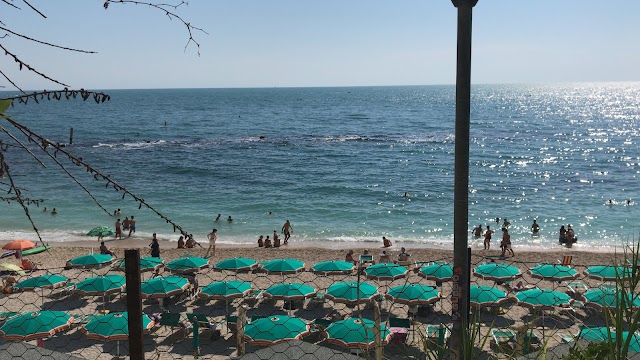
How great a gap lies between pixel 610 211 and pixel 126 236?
93.0 ft

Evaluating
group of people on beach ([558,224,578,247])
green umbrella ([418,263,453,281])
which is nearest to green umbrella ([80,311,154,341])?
green umbrella ([418,263,453,281])

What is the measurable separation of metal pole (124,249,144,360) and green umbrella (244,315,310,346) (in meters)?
7.97

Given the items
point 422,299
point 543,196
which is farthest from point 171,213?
point 543,196

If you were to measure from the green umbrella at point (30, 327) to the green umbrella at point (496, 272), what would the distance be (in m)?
11.5

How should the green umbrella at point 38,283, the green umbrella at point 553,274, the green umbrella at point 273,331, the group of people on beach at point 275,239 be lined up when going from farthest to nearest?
the group of people on beach at point 275,239, the green umbrella at point 553,274, the green umbrella at point 38,283, the green umbrella at point 273,331

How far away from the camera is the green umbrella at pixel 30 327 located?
456 inches

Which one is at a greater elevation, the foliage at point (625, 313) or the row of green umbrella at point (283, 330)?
the foliage at point (625, 313)

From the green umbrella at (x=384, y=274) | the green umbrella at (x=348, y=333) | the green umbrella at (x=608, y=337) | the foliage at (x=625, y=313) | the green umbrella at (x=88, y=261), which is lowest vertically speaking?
the green umbrella at (x=88, y=261)

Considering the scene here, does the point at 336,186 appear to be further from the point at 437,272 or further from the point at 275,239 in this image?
the point at 437,272

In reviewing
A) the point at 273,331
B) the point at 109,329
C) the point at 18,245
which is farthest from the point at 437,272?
the point at 18,245

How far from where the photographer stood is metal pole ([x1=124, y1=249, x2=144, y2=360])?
3656mm

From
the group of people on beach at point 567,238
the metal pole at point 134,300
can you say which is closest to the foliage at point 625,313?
the metal pole at point 134,300

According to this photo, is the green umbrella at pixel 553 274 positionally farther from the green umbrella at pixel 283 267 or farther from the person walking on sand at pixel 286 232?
the person walking on sand at pixel 286 232

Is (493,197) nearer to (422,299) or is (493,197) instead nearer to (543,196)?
(543,196)
